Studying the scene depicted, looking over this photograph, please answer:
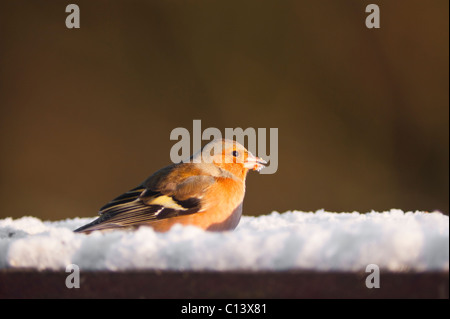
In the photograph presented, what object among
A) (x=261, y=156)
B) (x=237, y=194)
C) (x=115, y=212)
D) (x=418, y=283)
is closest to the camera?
(x=418, y=283)

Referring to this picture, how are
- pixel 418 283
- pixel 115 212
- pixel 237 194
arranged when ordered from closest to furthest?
1. pixel 418 283
2. pixel 115 212
3. pixel 237 194

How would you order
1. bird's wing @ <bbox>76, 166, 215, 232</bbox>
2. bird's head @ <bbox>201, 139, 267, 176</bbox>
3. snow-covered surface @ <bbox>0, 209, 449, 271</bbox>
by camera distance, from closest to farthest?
snow-covered surface @ <bbox>0, 209, 449, 271</bbox> → bird's wing @ <bbox>76, 166, 215, 232</bbox> → bird's head @ <bbox>201, 139, 267, 176</bbox>

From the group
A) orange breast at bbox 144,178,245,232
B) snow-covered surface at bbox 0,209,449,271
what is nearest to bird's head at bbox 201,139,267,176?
orange breast at bbox 144,178,245,232

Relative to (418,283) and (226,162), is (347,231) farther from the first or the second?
(226,162)

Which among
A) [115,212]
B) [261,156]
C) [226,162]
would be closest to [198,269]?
[115,212]

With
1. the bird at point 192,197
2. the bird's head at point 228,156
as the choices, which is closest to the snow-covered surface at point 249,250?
the bird at point 192,197

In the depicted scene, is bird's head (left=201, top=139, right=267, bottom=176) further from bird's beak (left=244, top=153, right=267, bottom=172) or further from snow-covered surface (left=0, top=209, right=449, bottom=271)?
snow-covered surface (left=0, top=209, right=449, bottom=271)
